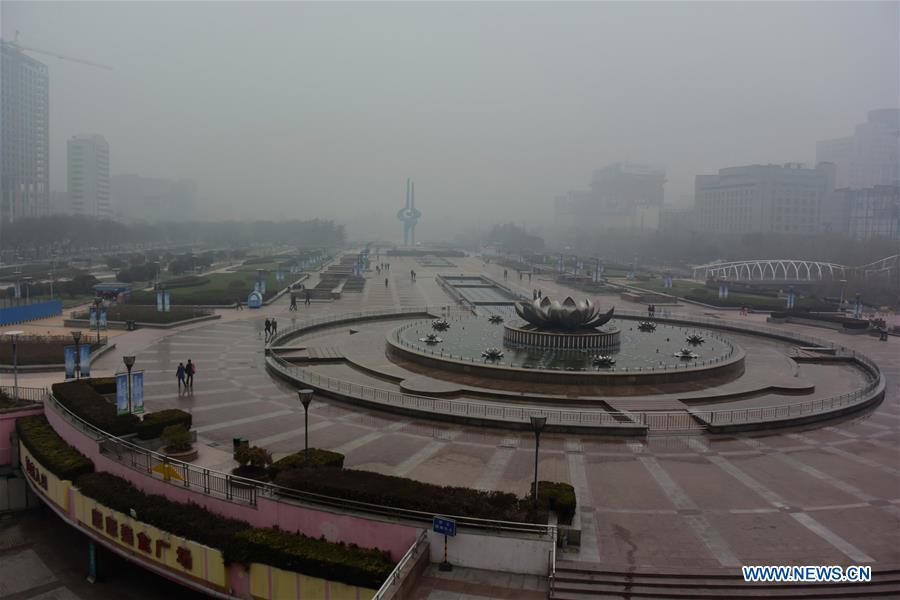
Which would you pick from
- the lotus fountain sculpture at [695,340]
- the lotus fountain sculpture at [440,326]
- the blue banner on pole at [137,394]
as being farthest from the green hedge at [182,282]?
the lotus fountain sculpture at [695,340]

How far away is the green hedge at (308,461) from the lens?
1459 cm

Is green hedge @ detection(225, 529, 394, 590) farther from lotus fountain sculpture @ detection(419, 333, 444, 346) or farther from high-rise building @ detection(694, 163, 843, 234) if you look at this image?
high-rise building @ detection(694, 163, 843, 234)

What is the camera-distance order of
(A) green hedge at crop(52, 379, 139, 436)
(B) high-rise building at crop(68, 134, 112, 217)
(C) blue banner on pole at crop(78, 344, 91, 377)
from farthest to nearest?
(B) high-rise building at crop(68, 134, 112, 217), (C) blue banner on pole at crop(78, 344, 91, 377), (A) green hedge at crop(52, 379, 139, 436)

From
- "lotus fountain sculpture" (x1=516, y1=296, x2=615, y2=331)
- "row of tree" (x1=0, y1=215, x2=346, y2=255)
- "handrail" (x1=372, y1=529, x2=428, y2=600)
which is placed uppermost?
"row of tree" (x1=0, y1=215, x2=346, y2=255)

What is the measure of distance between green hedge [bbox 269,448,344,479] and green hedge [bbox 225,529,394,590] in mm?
1933

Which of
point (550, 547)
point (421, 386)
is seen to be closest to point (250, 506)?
point (550, 547)

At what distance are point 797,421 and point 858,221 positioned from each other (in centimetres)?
14019

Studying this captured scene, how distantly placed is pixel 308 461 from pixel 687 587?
804 cm

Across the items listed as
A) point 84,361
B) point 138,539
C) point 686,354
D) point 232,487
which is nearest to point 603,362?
point 686,354

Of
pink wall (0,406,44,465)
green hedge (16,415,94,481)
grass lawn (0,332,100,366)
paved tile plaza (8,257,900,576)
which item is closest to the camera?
paved tile plaza (8,257,900,576)

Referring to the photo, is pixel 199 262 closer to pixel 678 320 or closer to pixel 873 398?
pixel 678 320

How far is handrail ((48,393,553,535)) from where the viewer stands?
11969 mm

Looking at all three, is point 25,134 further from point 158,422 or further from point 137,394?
point 158,422

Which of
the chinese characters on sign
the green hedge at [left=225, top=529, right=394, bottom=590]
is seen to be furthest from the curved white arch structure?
the chinese characters on sign
